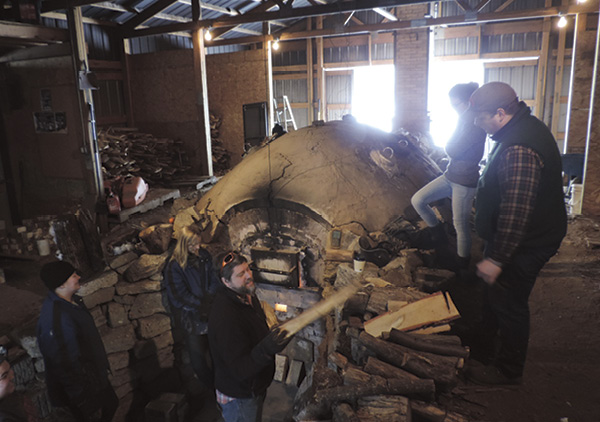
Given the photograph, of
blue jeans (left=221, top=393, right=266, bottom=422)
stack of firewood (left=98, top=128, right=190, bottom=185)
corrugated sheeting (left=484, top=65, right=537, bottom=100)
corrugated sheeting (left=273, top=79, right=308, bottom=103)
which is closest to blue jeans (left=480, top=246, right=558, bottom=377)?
blue jeans (left=221, top=393, right=266, bottom=422)

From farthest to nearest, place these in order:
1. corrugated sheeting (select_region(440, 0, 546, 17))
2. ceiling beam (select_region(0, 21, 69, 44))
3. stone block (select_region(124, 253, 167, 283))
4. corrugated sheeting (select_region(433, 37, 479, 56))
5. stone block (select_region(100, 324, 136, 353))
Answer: corrugated sheeting (select_region(433, 37, 479, 56))
corrugated sheeting (select_region(440, 0, 546, 17))
stone block (select_region(124, 253, 167, 283))
stone block (select_region(100, 324, 136, 353))
ceiling beam (select_region(0, 21, 69, 44))

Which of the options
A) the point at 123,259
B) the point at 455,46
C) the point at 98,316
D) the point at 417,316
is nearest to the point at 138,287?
the point at 123,259

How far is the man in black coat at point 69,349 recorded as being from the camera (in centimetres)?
376

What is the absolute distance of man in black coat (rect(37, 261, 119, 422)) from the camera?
12.3ft

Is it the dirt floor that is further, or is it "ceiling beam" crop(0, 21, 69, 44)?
"ceiling beam" crop(0, 21, 69, 44)

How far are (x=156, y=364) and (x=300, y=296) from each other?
258 cm

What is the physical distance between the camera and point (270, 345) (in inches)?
106

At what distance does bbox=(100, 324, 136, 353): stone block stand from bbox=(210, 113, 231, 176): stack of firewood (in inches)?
254

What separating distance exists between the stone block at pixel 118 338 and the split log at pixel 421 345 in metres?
4.76

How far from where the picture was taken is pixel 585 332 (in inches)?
136

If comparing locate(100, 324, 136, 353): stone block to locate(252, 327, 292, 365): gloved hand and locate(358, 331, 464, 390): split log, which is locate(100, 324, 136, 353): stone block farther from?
locate(358, 331, 464, 390): split log

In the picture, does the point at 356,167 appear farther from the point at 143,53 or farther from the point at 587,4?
the point at 587,4

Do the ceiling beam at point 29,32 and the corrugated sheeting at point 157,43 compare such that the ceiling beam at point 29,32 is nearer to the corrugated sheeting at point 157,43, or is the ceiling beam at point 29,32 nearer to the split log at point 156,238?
the split log at point 156,238

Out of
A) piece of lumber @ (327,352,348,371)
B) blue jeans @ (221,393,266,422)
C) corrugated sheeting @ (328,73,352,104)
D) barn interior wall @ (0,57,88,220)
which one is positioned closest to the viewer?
piece of lumber @ (327,352,348,371)
